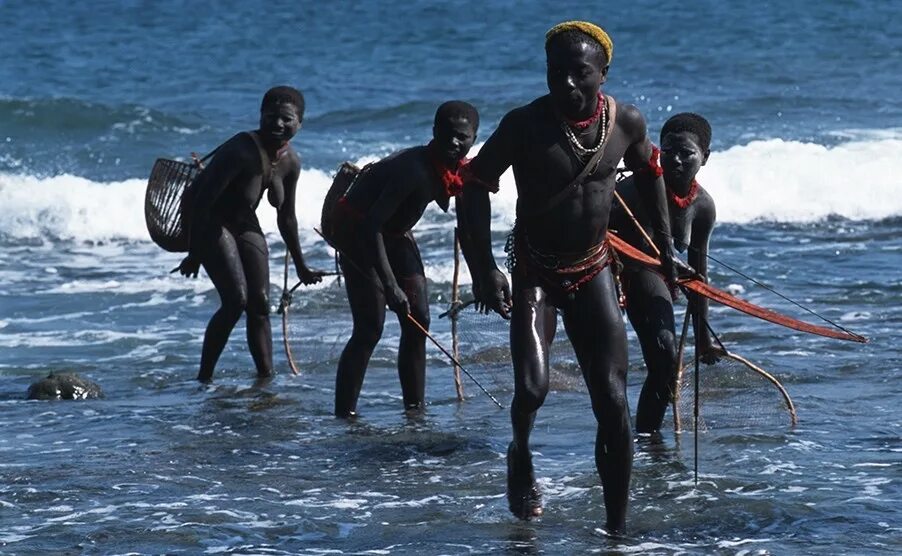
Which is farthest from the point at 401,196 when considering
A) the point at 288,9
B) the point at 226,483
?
the point at 288,9

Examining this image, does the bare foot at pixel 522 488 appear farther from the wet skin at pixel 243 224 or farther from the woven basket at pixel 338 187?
the wet skin at pixel 243 224

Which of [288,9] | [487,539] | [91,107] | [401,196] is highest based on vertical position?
[288,9]

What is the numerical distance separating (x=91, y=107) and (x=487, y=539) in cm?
1844

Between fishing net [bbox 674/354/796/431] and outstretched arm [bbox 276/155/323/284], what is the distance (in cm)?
233

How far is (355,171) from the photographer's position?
358 inches

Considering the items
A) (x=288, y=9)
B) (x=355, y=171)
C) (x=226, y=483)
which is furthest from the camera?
(x=288, y=9)

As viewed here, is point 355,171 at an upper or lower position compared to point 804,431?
upper

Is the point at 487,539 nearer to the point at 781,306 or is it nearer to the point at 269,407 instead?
the point at 269,407

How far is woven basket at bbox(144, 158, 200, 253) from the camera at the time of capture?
410 inches

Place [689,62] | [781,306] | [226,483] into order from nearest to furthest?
[226,483]
[781,306]
[689,62]

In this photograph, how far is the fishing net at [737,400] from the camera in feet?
28.2

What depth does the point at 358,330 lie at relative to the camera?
351 inches

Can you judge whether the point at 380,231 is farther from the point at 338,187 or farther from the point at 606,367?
the point at 606,367

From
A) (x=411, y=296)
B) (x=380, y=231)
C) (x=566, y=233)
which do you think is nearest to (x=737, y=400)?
(x=411, y=296)
